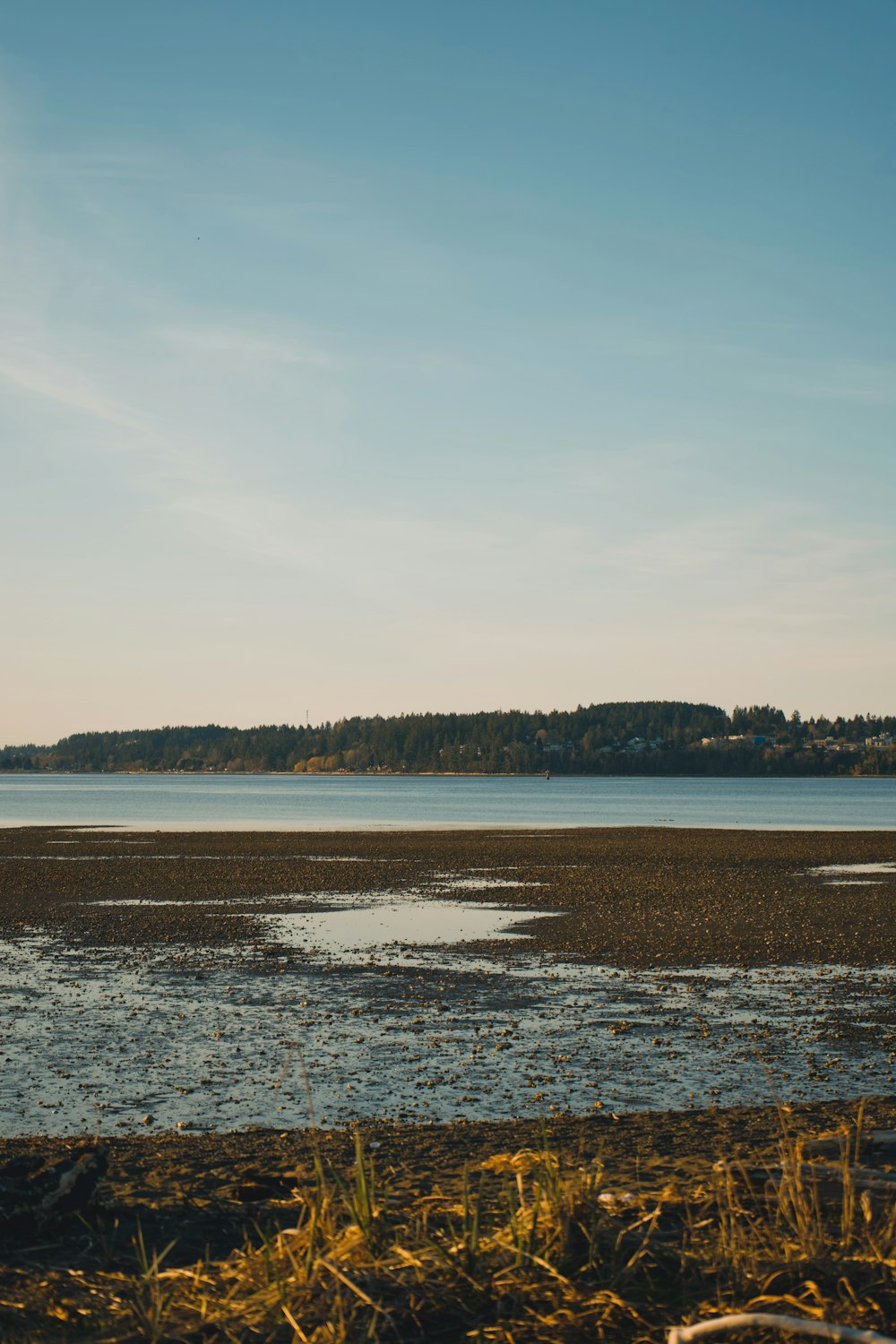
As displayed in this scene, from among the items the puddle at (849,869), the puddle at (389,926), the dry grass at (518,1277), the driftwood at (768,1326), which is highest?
the driftwood at (768,1326)

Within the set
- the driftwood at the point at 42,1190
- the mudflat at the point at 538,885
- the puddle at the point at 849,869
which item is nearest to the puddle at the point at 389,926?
the mudflat at the point at 538,885

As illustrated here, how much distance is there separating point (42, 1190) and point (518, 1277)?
3.11 meters

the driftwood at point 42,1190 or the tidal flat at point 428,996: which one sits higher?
the driftwood at point 42,1190

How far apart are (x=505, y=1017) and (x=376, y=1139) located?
5.65 m

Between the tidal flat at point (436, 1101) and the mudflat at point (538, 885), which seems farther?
the mudflat at point (538, 885)

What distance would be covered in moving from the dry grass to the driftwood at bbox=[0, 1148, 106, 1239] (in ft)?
2.79

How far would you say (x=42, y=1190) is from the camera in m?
6.79

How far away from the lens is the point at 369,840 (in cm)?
5506

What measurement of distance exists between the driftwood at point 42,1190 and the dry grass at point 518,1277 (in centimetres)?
85

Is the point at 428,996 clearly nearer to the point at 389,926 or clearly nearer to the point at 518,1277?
the point at 389,926

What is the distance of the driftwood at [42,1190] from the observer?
652 cm

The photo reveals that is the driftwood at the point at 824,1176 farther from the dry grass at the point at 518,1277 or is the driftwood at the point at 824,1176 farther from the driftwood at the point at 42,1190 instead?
the driftwood at the point at 42,1190

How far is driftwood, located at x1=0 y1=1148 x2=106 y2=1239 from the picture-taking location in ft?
21.4

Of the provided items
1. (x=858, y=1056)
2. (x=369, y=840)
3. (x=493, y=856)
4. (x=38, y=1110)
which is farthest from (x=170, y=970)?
(x=369, y=840)
